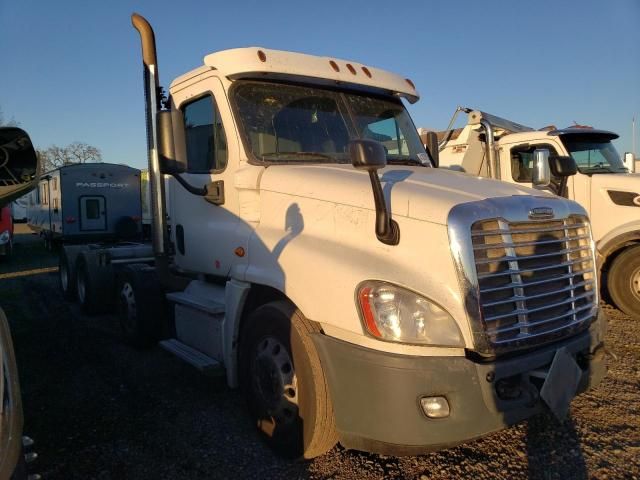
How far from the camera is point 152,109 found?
4.80 m

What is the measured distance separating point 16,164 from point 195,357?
206cm

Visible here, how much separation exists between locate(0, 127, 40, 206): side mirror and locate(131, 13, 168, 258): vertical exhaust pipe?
215 centimetres

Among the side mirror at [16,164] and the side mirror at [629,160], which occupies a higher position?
the side mirror at [629,160]

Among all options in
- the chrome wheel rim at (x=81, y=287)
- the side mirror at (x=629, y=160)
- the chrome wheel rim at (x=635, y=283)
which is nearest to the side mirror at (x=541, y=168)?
the chrome wheel rim at (x=635, y=283)

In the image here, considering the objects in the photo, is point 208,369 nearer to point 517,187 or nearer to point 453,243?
point 453,243

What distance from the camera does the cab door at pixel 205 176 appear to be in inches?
151

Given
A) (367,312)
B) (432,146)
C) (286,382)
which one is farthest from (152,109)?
(367,312)

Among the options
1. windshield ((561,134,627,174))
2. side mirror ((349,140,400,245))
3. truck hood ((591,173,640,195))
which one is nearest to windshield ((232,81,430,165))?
side mirror ((349,140,400,245))

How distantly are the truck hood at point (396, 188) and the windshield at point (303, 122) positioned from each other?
0.27 meters

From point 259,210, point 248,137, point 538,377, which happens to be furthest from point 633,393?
point 248,137

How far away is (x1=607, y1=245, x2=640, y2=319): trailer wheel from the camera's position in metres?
6.79

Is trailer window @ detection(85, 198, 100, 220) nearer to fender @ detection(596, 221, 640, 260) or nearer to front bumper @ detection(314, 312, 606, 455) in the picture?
fender @ detection(596, 221, 640, 260)

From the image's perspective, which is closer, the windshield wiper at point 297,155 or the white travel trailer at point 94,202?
the windshield wiper at point 297,155

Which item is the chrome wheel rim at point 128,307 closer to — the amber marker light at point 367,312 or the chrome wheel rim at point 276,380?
the chrome wheel rim at point 276,380
